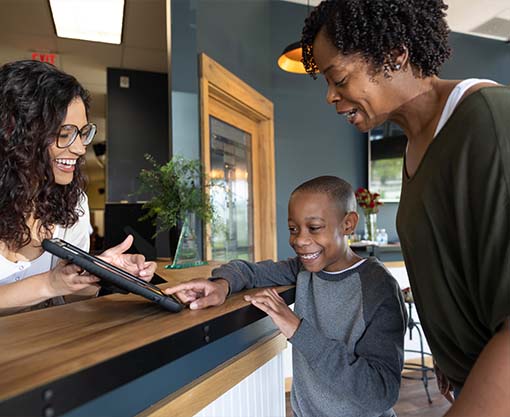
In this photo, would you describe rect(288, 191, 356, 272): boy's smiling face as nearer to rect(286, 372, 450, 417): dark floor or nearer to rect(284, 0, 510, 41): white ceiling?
rect(286, 372, 450, 417): dark floor

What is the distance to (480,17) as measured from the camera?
4629 millimetres

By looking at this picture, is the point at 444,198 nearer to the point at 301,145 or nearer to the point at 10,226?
the point at 10,226

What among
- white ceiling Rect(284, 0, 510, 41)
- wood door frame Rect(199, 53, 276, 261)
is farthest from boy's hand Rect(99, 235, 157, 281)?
white ceiling Rect(284, 0, 510, 41)

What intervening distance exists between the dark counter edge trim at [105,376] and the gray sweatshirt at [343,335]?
0.95 ft

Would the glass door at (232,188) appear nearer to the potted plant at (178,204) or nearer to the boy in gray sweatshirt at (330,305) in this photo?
the potted plant at (178,204)

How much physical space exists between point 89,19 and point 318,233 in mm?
3523

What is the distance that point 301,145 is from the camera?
4.38m

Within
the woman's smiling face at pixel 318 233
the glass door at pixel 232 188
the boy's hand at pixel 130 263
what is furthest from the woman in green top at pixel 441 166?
the glass door at pixel 232 188

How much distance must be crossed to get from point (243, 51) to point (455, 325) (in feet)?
10.7

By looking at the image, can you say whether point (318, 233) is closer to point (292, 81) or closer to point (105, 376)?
point (105, 376)

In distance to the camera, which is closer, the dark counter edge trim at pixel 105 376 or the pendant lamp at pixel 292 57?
the dark counter edge trim at pixel 105 376

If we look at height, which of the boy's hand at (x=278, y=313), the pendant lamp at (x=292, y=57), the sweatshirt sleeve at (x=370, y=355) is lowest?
the sweatshirt sleeve at (x=370, y=355)

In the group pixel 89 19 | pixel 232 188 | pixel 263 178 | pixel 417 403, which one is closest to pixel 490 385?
pixel 417 403

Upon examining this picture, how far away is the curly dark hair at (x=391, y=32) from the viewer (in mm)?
716
